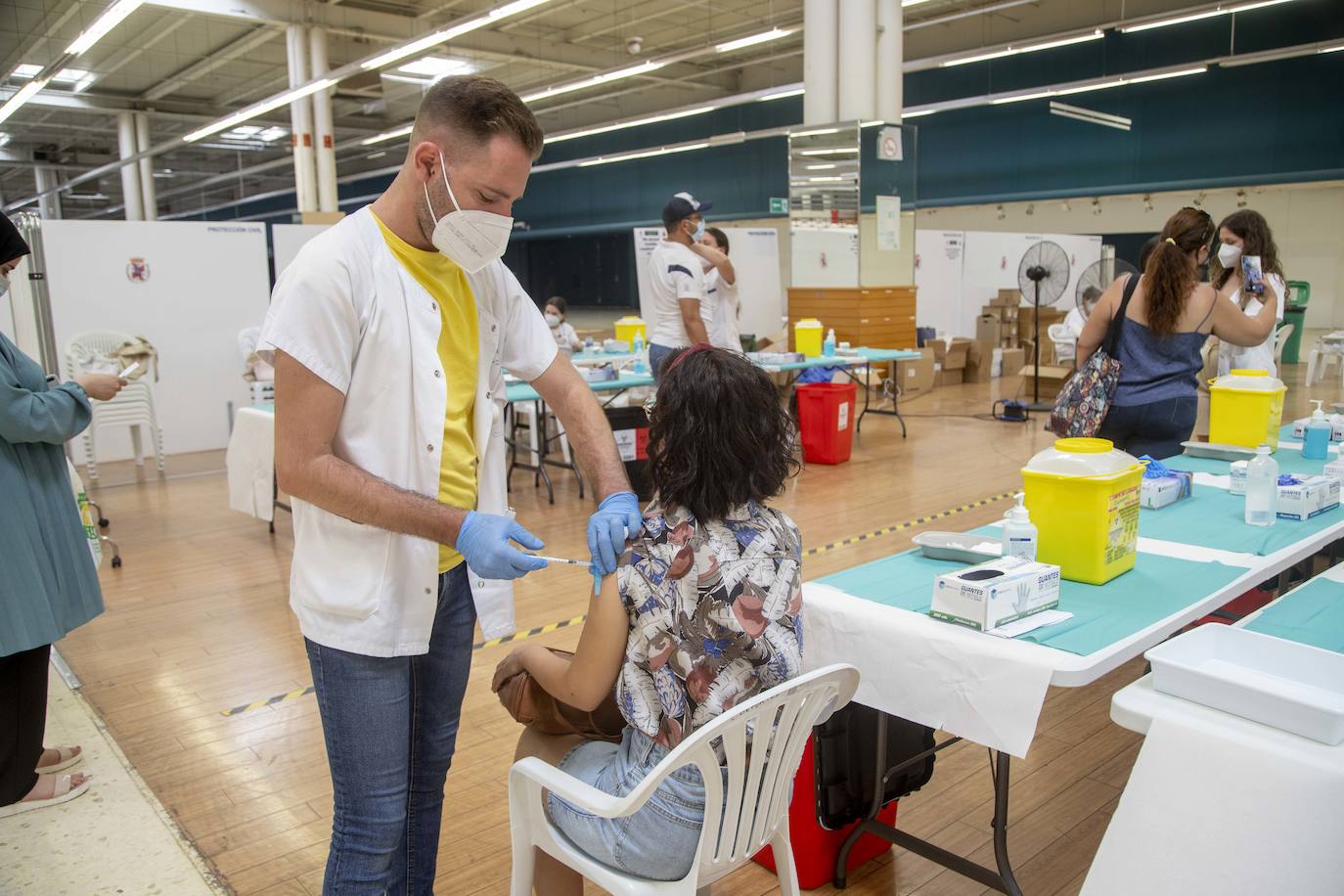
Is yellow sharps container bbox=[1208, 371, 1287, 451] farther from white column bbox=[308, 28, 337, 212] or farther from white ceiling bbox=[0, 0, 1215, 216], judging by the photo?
white column bbox=[308, 28, 337, 212]

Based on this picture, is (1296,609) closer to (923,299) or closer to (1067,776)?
(1067,776)

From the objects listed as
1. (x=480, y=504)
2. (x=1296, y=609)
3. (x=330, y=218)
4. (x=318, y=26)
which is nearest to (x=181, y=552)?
(x=480, y=504)

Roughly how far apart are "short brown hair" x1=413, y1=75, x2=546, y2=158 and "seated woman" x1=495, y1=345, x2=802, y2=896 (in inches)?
16.9

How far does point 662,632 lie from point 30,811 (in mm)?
2033

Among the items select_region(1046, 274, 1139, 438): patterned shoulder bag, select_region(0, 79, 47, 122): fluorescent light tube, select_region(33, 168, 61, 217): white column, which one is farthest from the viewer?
select_region(33, 168, 61, 217): white column

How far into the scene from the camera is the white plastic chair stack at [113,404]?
6.53 meters

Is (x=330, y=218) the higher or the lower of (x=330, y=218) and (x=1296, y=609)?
the higher

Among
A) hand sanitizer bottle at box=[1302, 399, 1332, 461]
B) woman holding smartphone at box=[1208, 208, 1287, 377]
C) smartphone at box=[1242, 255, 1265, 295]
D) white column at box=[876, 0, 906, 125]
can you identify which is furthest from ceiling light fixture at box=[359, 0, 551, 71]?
hand sanitizer bottle at box=[1302, 399, 1332, 461]

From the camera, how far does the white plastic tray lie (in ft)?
3.94

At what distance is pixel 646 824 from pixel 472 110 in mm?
1029

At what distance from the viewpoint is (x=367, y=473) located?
1.24 metres

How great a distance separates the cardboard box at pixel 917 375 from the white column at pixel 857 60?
2.84 m

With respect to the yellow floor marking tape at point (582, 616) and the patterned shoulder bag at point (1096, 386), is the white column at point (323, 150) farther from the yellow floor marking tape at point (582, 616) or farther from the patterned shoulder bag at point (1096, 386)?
the patterned shoulder bag at point (1096, 386)

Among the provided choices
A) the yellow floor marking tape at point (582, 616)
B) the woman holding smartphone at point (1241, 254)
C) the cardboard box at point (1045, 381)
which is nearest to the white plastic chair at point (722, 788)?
the yellow floor marking tape at point (582, 616)
